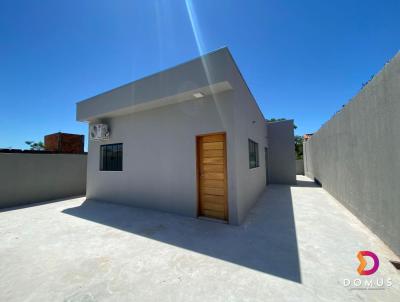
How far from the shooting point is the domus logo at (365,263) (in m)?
2.07

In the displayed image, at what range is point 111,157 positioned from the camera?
634 centimetres

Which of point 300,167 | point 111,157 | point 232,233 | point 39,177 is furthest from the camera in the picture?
point 300,167

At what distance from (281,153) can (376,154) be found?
7395mm

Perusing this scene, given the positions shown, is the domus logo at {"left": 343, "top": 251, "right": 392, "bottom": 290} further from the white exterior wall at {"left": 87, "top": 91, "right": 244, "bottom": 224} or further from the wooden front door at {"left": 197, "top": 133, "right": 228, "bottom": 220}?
the wooden front door at {"left": 197, "top": 133, "right": 228, "bottom": 220}

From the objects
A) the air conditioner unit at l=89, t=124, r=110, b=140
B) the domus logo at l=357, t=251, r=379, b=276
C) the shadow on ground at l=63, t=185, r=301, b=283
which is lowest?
the shadow on ground at l=63, t=185, r=301, b=283

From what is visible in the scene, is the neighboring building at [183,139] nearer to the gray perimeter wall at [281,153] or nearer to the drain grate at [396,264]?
the drain grate at [396,264]

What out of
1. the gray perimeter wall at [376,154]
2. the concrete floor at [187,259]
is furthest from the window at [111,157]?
the gray perimeter wall at [376,154]

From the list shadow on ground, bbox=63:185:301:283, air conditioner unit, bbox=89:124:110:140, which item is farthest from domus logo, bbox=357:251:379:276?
air conditioner unit, bbox=89:124:110:140

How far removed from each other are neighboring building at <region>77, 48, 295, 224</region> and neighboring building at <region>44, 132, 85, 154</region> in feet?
25.4

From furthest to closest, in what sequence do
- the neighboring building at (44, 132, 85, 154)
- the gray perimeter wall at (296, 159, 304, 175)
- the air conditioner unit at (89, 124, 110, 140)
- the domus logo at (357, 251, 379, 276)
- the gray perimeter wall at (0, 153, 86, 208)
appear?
the gray perimeter wall at (296, 159, 304, 175) < the neighboring building at (44, 132, 85, 154) < the air conditioner unit at (89, 124, 110, 140) < the gray perimeter wall at (0, 153, 86, 208) < the domus logo at (357, 251, 379, 276)

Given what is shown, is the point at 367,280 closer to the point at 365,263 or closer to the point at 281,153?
the point at 365,263

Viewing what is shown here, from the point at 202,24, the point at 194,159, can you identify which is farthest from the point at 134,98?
the point at 202,24

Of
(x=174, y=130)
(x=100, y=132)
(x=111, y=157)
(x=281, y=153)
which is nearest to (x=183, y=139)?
(x=174, y=130)

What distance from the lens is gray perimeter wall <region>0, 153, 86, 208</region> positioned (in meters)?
6.02
